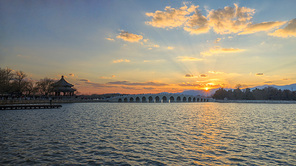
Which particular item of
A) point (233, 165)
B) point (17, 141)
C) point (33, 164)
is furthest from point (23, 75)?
point (233, 165)

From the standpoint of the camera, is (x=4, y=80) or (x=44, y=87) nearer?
(x=4, y=80)

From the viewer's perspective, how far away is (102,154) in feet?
47.9

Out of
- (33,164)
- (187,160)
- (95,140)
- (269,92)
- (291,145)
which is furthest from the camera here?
(269,92)

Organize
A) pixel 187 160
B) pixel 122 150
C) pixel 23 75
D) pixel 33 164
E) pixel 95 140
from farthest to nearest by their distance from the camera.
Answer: pixel 23 75, pixel 95 140, pixel 122 150, pixel 187 160, pixel 33 164

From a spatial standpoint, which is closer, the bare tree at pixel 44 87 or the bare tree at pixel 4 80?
the bare tree at pixel 4 80

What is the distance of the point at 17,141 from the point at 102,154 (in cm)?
917

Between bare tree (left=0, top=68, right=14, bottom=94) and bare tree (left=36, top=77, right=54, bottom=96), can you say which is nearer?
bare tree (left=0, top=68, right=14, bottom=94)

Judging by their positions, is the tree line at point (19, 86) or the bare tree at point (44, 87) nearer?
the tree line at point (19, 86)

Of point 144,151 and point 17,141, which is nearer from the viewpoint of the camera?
point 144,151

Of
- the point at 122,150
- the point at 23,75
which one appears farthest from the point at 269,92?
the point at 122,150

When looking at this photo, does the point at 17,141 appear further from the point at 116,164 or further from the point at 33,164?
the point at 116,164

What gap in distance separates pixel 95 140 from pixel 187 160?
376 inches

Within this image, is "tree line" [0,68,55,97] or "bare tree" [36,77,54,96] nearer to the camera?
"tree line" [0,68,55,97]

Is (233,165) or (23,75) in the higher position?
(23,75)
